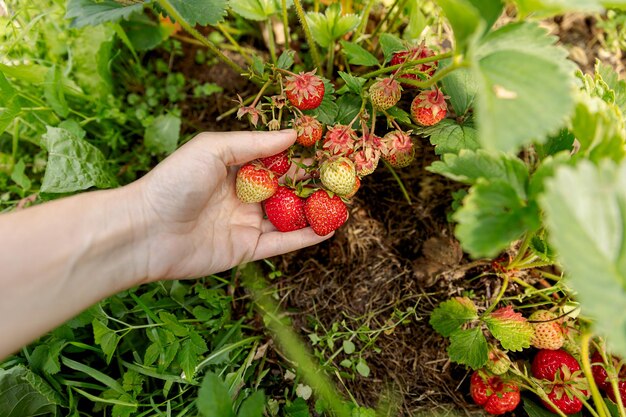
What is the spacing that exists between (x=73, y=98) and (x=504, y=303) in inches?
74.0

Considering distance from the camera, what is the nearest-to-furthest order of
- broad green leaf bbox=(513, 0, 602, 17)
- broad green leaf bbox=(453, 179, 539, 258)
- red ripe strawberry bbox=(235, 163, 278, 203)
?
broad green leaf bbox=(513, 0, 602, 17) → broad green leaf bbox=(453, 179, 539, 258) → red ripe strawberry bbox=(235, 163, 278, 203)

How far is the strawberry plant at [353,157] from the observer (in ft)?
Answer: 2.91

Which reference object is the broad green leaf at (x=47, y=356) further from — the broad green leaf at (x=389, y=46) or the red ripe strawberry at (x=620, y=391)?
the red ripe strawberry at (x=620, y=391)

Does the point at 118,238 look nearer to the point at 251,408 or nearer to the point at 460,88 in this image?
the point at 251,408

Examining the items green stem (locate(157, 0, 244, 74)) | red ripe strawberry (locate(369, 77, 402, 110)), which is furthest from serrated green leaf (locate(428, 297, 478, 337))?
green stem (locate(157, 0, 244, 74))

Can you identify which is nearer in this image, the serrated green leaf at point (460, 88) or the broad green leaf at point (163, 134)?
the serrated green leaf at point (460, 88)

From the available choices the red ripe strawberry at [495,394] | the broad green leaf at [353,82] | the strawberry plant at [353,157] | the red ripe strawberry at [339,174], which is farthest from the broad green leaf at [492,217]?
the red ripe strawberry at [495,394]

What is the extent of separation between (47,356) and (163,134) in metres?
0.91

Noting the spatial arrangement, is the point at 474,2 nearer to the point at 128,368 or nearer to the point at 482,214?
the point at 482,214

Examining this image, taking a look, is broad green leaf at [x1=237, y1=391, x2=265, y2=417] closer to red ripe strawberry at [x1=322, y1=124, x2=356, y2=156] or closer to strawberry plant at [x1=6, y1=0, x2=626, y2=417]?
strawberry plant at [x1=6, y1=0, x2=626, y2=417]

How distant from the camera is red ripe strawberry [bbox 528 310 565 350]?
1517mm

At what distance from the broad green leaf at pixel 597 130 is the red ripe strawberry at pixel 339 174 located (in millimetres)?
547

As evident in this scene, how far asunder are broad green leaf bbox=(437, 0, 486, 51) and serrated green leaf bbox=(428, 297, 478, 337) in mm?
925

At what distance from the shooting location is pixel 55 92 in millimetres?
1832
